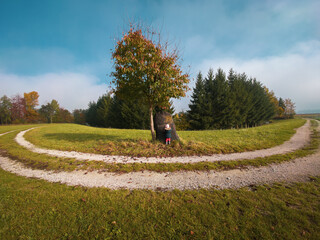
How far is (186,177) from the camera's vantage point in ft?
14.4

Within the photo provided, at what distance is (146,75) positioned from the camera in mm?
7840

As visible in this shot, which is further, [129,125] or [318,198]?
[129,125]

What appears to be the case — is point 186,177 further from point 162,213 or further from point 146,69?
point 146,69

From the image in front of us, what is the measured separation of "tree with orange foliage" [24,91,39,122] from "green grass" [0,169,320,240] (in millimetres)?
67013

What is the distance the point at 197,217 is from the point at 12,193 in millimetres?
5095

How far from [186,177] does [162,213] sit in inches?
74.0

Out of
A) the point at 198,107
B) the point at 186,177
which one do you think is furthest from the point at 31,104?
the point at 186,177

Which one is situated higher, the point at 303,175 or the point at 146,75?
the point at 146,75

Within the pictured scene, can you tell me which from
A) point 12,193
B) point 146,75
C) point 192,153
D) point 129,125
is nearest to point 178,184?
point 192,153

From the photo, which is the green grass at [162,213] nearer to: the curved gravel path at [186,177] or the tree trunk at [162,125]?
the curved gravel path at [186,177]

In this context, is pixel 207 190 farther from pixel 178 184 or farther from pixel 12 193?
pixel 12 193

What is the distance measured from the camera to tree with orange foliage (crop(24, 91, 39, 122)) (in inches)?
1982

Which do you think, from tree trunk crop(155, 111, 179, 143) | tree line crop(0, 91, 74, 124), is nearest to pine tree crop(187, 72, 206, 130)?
tree trunk crop(155, 111, 179, 143)

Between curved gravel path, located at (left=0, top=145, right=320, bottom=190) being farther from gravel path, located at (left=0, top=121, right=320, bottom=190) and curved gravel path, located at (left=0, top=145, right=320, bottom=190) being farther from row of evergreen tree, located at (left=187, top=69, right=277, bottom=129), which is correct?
row of evergreen tree, located at (left=187, top=69, right=277, bottom=129)
